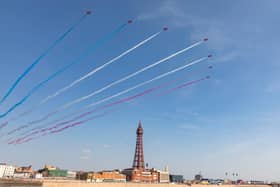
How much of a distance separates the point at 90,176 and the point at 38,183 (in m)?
55.9

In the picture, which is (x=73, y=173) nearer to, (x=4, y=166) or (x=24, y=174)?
(x=24, y=174)

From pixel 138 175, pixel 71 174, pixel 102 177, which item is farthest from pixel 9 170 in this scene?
pixel 138 175

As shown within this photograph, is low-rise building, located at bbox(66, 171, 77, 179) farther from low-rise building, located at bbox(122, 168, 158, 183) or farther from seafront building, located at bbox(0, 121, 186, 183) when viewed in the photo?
low-rise building, located at bbox(122, 168, 158, 183)

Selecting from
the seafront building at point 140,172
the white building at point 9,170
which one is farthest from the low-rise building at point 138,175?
the white building at point 9,170

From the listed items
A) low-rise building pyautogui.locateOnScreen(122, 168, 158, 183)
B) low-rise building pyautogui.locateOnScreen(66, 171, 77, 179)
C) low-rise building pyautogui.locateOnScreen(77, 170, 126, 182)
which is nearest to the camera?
low-rise building pyautogui.locateOnScreen(77, 170, 126, 182)

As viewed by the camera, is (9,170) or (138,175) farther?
(138,175)

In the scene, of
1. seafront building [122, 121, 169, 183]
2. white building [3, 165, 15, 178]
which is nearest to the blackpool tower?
seafront building [122, 121, 169, 183]

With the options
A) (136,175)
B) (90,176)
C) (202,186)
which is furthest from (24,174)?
(202,186)

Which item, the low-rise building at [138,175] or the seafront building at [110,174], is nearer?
the seafront building at [110,174]

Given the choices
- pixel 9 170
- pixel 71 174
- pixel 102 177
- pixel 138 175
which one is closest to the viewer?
pixel 102 177

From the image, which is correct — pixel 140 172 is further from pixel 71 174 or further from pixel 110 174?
pixel 71 174

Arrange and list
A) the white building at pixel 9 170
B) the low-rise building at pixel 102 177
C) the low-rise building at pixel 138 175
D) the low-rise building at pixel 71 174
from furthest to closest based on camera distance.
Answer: the low-rise building at pixel 71 174 < the low-rise building at pixel 138 175 < the white building at pixel 9 170 < the low-rise building at pixel 102 177

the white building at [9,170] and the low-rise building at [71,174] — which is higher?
the white building at [9,170]

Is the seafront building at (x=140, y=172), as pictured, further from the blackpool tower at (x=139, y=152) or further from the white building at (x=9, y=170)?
the white building at (x=9, y=170)
